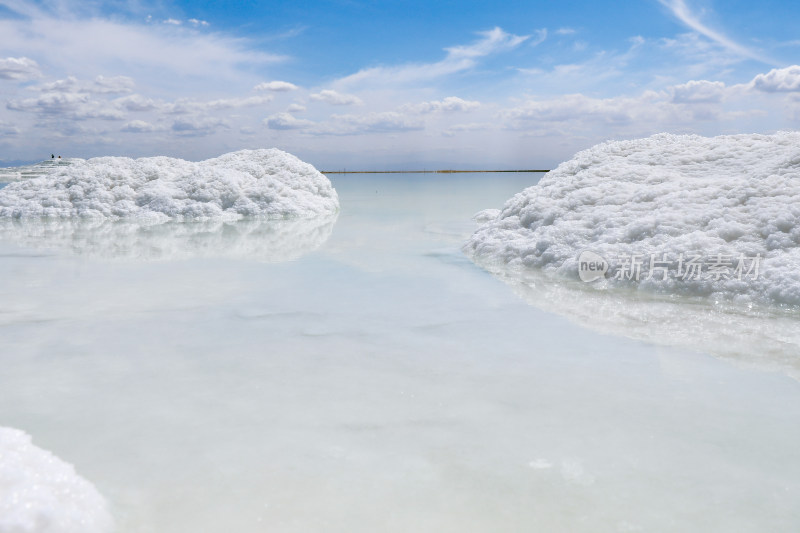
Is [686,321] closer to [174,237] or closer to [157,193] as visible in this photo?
[174,237]

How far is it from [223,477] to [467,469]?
0.64 m

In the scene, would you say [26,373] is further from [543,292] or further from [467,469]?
[543,292]

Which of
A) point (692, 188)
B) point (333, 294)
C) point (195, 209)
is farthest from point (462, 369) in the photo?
point (195, 209)

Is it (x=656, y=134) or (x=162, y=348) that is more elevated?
(x=656, y=134)

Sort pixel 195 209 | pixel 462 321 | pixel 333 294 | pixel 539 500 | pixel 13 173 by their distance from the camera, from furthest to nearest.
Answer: pixel 13 173 → pixel 195 209 → pixel 333 294 → pixel 462 321 → pixel 539 500

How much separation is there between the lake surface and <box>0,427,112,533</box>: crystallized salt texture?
0.22 feet

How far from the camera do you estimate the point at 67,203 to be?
9562 mm

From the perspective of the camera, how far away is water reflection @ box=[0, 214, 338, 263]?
5.57 metres

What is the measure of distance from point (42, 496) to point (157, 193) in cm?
903

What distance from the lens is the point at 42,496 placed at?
1346 millimetres

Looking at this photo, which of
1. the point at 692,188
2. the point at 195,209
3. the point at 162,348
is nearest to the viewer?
the point at 162,348

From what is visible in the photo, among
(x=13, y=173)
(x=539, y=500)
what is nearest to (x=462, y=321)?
(x=539, y=500)

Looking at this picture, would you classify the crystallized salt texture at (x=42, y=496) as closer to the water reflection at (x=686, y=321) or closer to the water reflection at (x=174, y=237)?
the water reflection at (x=686, y=321)

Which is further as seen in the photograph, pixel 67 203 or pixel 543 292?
pixel 67 203
